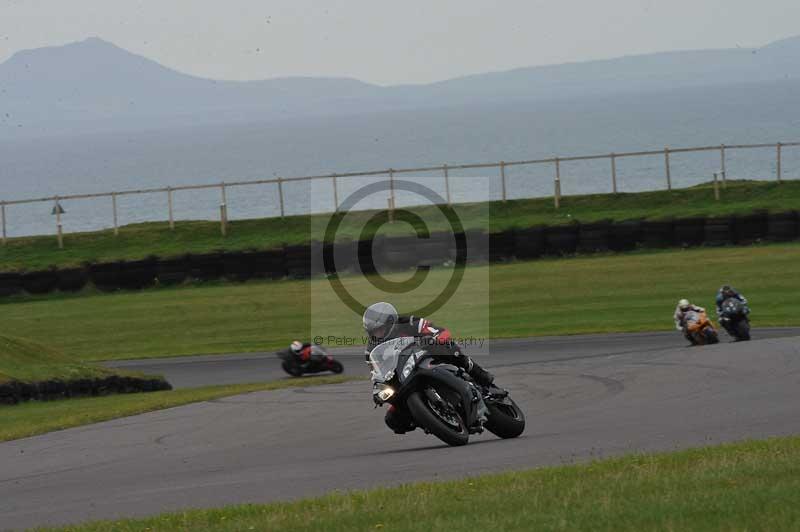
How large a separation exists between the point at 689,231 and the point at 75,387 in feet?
65.0

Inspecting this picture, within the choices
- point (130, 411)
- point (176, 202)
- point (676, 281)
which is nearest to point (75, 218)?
point (176, 202)

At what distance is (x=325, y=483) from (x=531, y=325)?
16620mm

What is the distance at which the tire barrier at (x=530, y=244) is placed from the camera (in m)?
34.4

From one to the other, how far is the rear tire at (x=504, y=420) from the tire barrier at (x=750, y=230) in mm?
23599

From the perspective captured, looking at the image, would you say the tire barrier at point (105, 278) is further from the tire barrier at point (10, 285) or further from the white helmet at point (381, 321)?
the white helmet at point (381, 321)

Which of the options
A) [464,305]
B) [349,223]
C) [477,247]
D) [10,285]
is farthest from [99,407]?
[349,223]

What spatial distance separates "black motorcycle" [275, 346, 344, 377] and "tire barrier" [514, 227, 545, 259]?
14001mm

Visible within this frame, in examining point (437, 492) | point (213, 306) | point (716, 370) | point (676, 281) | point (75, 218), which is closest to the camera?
point (437, 492)

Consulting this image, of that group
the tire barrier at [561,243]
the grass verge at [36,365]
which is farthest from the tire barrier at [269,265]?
the grass verge at [36,365]

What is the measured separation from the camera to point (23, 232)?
97.1 meters

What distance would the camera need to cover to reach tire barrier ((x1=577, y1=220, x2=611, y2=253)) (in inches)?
1345

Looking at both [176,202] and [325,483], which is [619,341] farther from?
[176,202]

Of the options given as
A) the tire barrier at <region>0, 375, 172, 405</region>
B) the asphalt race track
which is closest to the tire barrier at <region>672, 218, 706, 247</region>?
the asphalt race track

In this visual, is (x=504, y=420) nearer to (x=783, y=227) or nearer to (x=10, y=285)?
(x=783, y=227)
